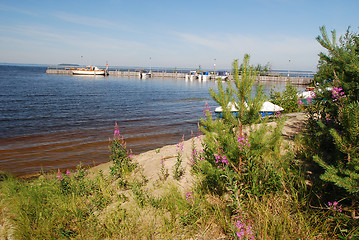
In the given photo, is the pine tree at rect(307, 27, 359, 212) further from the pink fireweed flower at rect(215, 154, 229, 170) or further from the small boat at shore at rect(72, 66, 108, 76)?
the small boat at shore at rect(72, 66, 108, 76)

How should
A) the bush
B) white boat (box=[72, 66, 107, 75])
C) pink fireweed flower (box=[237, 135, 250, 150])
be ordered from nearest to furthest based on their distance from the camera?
pink fireweed flower (box=[237, 135, 250, 150]) < the bush < white boat (box=[72, 66, 107, 75])

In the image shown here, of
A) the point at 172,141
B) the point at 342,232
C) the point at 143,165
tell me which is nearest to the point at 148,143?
the point at 172,141

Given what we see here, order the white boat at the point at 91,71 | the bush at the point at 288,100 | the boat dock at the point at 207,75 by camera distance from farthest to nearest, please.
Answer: the white boat at the point at 91,71
the boat dock at the point at 207,75
the bush at the point at 288,100

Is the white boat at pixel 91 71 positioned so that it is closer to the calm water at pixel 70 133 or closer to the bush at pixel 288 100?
the calm water at pixel 70 133

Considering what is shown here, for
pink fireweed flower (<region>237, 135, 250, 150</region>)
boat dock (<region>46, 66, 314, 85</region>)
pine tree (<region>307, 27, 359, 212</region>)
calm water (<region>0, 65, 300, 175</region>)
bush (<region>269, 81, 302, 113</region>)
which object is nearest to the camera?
pine tree (<region>307, 27, 359, 212</region>)

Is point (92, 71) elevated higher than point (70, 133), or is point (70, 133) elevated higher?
point (92, 71)

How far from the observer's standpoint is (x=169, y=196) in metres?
3.64

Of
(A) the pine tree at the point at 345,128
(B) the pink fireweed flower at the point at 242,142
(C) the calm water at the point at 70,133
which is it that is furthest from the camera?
(C) the calm water at the point at 70,133

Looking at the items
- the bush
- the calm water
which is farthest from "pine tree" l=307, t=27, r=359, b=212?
the bush

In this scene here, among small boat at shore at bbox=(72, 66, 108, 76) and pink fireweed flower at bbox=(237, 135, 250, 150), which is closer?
pink fireweed flower at bbox=(237, 135, 250, 150)

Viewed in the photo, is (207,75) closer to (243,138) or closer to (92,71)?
(92,71)

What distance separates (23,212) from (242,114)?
3612mm

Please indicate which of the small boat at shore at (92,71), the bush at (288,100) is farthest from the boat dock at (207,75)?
the bush at (288,100)

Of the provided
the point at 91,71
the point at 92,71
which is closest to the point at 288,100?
the point at 92,71
